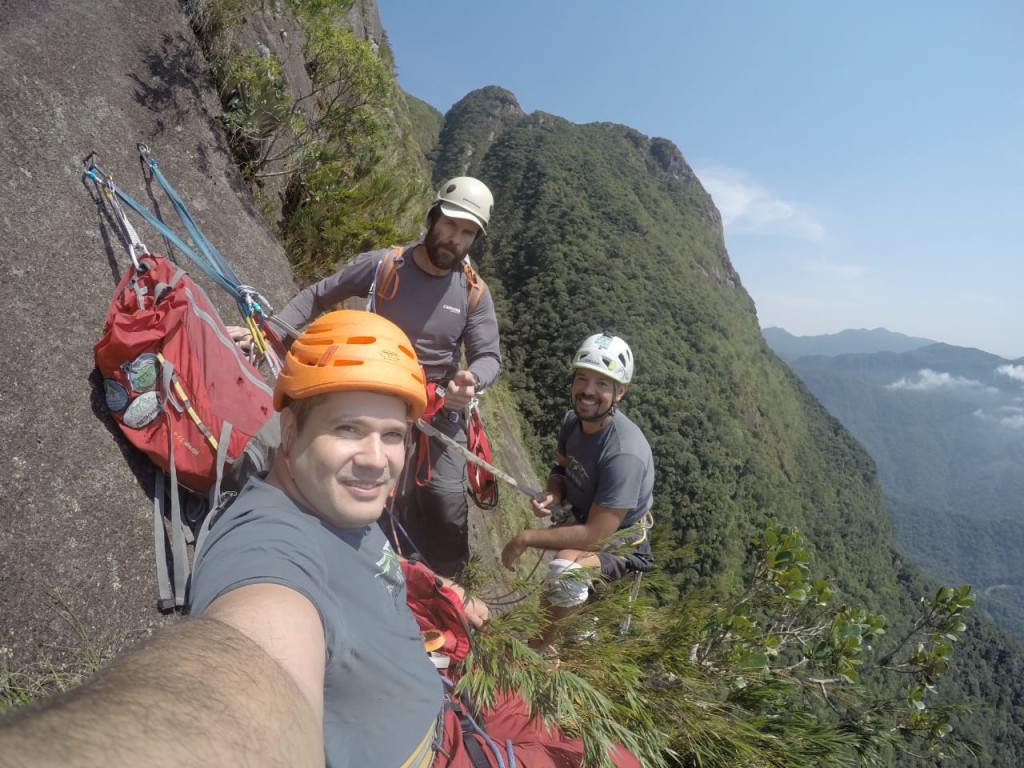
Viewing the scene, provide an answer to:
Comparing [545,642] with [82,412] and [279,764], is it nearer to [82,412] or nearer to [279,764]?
[279,764]

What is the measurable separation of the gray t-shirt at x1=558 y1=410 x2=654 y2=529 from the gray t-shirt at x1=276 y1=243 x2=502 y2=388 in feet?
2.57

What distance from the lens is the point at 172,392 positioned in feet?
7.26

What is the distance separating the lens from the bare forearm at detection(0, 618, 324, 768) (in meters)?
0.60

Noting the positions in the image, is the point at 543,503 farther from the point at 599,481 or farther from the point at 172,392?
the point at 172,392

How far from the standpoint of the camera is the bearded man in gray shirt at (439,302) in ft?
11.0

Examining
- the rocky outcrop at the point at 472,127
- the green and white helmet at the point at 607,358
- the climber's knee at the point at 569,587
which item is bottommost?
the climber's knee at the point at 569,587

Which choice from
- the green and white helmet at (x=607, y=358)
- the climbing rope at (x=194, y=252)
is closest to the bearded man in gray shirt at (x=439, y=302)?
the climbing rope at (x=194, y=252)

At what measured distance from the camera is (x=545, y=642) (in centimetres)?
240

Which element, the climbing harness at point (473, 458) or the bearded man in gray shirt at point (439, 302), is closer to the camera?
the climbing harness at point (473, 458)

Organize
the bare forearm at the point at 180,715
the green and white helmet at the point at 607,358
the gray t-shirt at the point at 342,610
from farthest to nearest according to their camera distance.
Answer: the green and white helmet at the point at 607,358, the gray t-shirt at the point at 342,610, the bare forearm at the point at 180,715

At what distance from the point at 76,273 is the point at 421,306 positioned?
5.98 feet

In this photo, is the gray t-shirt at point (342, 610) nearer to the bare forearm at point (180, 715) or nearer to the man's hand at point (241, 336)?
the bare forearm at point (180, 715)

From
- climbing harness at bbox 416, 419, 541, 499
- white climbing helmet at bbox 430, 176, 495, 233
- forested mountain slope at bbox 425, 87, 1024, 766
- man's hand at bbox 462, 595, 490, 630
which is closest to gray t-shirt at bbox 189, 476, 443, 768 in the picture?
man's hand at bbox 462, 595, 490, 630

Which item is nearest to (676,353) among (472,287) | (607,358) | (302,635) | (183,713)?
(607,358)
